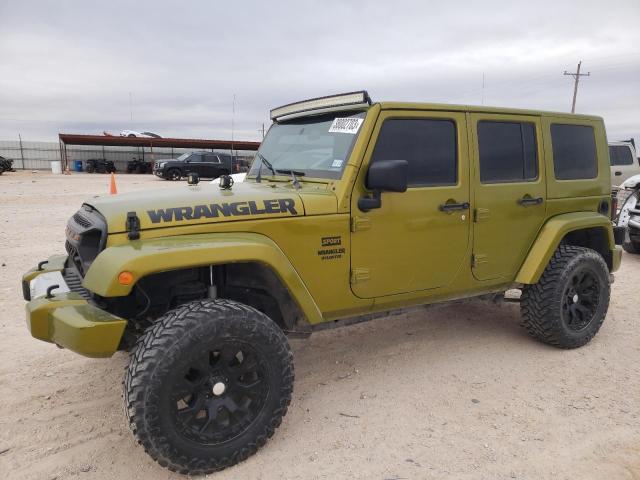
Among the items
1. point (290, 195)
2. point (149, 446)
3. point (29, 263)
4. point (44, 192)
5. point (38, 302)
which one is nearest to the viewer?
point (149, 446)

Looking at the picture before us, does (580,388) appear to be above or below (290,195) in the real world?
below

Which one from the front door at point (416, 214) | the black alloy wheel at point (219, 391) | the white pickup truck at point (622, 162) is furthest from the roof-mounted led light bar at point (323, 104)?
the white pickup truck at point (622, 162)

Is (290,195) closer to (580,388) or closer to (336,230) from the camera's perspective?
(336,230)

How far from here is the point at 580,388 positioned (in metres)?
3.63

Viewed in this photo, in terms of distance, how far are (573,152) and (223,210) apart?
3252 mm

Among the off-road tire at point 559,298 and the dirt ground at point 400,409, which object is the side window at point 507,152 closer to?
the off-road tire at point 559,298

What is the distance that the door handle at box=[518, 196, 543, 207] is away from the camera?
13.0ft

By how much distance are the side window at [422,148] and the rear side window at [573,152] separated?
1.21 meters

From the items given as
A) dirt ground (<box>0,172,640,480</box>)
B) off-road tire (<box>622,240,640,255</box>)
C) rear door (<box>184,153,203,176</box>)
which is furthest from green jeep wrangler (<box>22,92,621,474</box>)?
rear door (<box>184,153,203,176</box>)

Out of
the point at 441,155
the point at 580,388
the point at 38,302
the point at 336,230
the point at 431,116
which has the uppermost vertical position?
the point at 431,116

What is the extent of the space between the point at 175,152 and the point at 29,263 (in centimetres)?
3388

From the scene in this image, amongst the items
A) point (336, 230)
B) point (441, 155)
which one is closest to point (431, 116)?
point (441, 155)

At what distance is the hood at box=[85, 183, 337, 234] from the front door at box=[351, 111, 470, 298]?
34cm

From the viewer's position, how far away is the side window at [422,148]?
11.0 ft
